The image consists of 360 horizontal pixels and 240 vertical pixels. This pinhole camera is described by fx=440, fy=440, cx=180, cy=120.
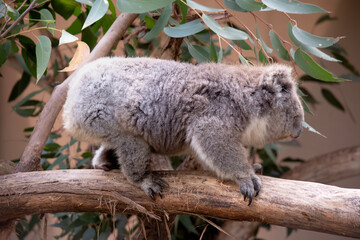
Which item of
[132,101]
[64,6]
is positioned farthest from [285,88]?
[64,6]

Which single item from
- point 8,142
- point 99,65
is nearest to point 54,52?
point 8,142

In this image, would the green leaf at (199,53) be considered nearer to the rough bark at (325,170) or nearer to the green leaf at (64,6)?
the green leaf at (64,6)

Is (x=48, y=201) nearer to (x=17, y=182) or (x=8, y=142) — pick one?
(x=17, y=182)

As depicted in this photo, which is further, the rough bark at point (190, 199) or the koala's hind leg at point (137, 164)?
the koala's hind leg at point (137, 164)

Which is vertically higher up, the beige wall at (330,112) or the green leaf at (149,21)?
the green leaf at (149,21)

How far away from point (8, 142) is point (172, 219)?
2.98m

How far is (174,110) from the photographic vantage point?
6.39ft

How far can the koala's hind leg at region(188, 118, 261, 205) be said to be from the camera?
182 centimetres

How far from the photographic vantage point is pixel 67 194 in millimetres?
1899

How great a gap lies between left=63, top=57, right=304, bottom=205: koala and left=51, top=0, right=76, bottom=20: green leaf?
81cm

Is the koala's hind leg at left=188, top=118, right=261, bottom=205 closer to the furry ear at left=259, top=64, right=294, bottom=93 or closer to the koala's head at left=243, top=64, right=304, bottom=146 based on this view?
the koala's head at left=243, top=64, right=304, bottom=146

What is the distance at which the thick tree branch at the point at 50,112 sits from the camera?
2.24 m

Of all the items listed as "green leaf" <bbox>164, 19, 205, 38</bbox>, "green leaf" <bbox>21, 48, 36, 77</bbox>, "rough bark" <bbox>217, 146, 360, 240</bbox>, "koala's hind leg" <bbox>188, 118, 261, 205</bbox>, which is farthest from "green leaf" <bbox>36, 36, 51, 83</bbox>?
"rough bark" <bbox>217, 146, 360, 240</bbox>

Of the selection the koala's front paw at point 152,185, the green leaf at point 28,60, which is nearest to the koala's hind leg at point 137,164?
the koala's front paw at point 152,185
